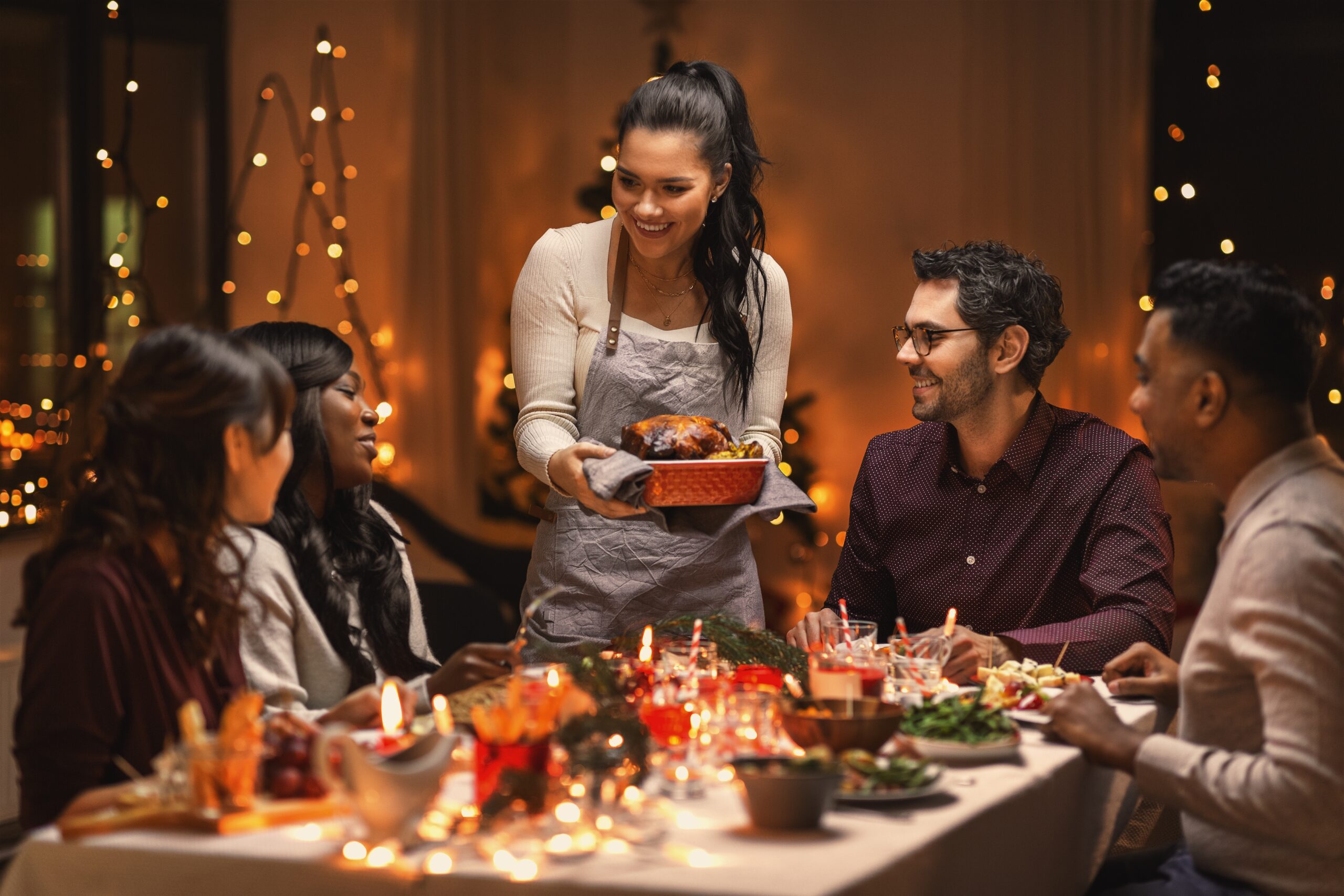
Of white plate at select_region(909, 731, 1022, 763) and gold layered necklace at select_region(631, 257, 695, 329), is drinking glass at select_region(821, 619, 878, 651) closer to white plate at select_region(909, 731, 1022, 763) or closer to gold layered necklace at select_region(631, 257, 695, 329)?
white plate at select_region(909, 731, 1022, 763)

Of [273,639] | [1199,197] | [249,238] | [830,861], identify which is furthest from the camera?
[249,238]

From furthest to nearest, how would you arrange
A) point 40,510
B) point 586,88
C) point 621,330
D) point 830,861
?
point 586,88
point 40,510
point 621,330
point 830,861

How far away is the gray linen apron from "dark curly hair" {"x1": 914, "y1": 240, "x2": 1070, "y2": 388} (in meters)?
0.60

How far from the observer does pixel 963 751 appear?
6.40ft

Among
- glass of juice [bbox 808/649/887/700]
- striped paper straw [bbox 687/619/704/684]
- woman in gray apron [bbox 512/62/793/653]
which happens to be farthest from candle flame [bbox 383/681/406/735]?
woman in gray apron [bbox 512/62/793/653]

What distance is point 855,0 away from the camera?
6.61 m

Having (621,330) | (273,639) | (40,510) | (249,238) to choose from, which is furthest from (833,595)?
(249,238)

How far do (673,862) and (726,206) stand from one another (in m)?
1.73

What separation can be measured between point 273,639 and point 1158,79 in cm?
474

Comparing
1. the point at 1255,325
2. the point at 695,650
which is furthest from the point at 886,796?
the point at 1255,325

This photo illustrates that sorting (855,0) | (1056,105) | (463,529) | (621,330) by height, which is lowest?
(463,529)

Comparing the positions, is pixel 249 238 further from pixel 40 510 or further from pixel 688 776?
pixel 688 776

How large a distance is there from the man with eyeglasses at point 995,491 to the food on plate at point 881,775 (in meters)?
1.10

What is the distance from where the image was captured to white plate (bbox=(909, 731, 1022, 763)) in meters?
1.95
